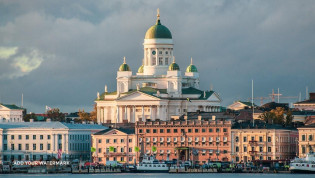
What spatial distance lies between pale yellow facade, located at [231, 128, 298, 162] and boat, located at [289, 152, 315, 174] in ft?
56.0

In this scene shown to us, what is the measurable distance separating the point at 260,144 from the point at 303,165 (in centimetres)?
1968

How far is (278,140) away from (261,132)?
2.42 meters

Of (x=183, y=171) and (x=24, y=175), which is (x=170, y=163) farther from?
(x=24, y=175)

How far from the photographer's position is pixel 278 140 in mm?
197000

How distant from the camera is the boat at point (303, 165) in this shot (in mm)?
177750

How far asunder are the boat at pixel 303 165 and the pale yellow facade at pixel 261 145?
56.0ft

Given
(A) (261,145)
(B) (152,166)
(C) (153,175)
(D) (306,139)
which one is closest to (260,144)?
(A) (261,145)

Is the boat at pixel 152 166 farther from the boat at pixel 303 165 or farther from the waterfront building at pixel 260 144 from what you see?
the waterfront building at pixel 260 144

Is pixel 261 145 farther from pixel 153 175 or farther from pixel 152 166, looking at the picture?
pixel 153 175

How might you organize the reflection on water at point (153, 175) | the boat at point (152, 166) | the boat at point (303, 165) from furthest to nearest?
the boat at point (152, 166) → the boat at point (303, 165) → the reflection on water at point (153, 175)

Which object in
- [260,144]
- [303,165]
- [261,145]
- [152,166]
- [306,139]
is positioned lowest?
[152,166]

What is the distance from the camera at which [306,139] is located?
19462 cm

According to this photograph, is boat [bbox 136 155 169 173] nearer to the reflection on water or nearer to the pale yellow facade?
the reflection on water

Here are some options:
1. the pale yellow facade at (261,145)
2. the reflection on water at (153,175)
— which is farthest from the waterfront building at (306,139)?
the reflection on water at (153,175)
